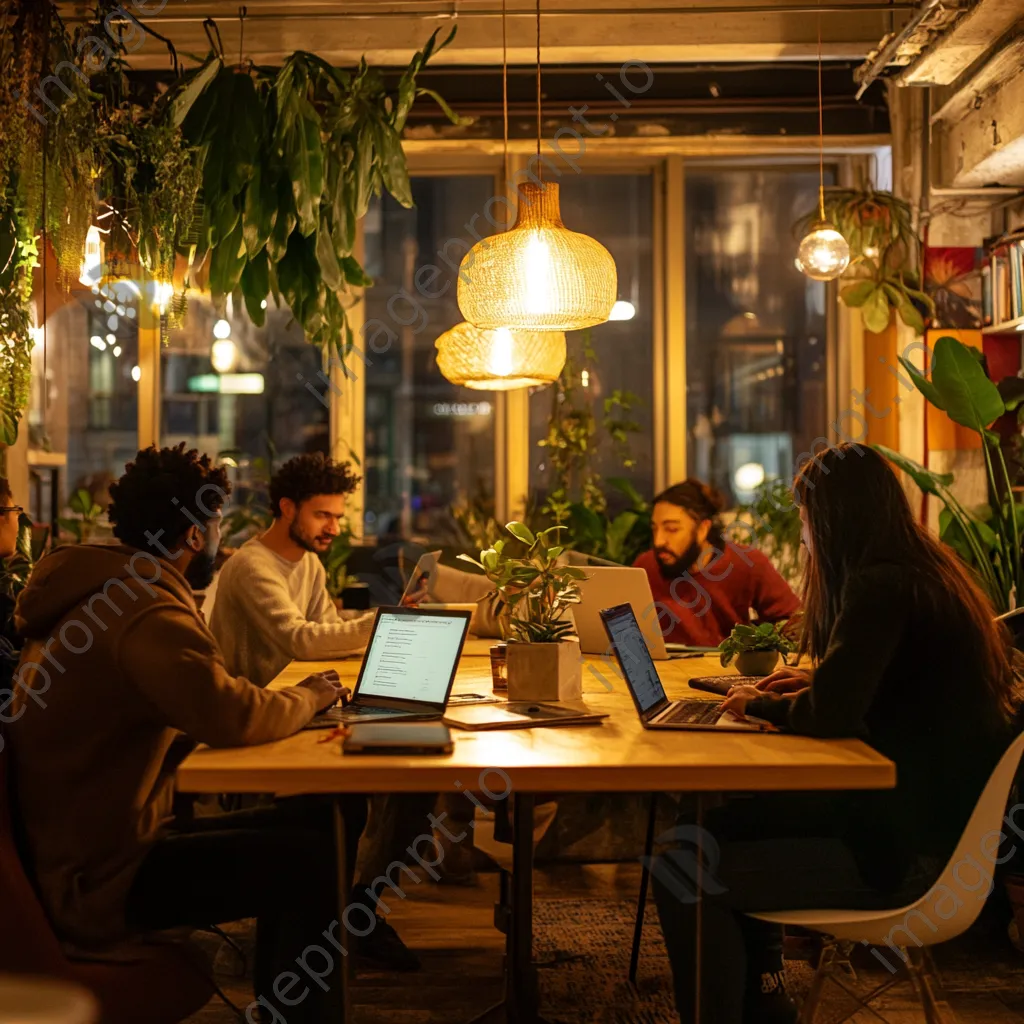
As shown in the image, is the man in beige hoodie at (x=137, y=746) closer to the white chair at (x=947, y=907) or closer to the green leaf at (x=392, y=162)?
the white chair at (x=947, y=907)

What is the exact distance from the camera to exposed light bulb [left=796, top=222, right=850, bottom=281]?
4.55m

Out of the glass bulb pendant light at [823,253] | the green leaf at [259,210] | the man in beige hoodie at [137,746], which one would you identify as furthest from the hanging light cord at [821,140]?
the man in beige hoodie at [137,746]

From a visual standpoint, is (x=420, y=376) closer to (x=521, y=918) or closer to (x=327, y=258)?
(x=327, y=258)

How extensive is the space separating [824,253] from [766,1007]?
124 inches

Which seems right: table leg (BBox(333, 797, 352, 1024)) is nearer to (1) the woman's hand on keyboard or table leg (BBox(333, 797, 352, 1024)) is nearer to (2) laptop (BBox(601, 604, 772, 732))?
(2) laptop (BBox(601, 604, 772, 732))

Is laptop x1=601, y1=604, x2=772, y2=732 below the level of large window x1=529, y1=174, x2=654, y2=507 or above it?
below

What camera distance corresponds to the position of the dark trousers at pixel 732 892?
6.87ft

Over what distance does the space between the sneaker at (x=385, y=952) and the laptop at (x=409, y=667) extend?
98 cm

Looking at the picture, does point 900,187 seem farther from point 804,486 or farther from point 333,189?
point 804,486

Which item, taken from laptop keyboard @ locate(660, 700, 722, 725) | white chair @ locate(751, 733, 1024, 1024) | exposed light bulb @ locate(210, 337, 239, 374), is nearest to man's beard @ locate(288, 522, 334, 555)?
laptop keyboard @ locate(660, 700, 722, 725)

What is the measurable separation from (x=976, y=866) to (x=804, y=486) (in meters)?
0.78

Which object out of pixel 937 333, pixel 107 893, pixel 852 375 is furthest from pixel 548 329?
pixel 852 375

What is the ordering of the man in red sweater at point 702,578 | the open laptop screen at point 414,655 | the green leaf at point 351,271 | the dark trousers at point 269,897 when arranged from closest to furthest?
1. the dark trousers at point 269,897
2. the open laptop screen at point 414,655
3. the green leaf at point 351,271
4. the man in red sweater at point 702,578

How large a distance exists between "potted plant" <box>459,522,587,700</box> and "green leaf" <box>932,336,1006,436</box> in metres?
2.07
